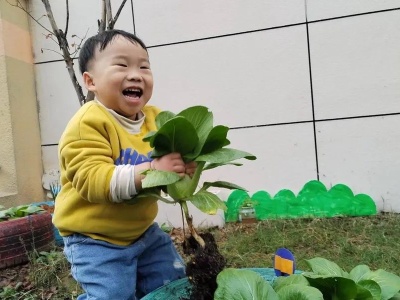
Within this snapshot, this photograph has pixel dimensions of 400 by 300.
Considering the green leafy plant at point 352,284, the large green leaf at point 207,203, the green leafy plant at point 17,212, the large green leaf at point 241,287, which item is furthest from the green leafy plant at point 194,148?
the green leafy plant at point 17,212

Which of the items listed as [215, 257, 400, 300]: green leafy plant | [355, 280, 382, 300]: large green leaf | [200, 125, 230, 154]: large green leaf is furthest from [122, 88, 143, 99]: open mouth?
[355, 280, 382, 300]: large green leaf

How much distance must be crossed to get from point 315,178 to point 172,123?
2391 mm

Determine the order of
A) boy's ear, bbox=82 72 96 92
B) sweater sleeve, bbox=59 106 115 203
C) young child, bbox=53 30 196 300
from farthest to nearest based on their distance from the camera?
1. boy's ear, bbox=82 72 96 92
2. young child, bbox=53 30 196 300
3. sweater sleeve, bbox=59 106 115 203

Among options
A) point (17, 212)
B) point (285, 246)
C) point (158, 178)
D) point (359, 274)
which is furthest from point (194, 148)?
point (17, 212)

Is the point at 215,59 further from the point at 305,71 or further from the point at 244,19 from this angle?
the point at 305,71

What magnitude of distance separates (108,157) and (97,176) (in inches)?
5.0

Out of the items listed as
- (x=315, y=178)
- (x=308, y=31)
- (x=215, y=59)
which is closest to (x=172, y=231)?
(x=315, y=178)

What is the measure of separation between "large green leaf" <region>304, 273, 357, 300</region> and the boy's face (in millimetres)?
792

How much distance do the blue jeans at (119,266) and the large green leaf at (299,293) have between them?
0.63 metres

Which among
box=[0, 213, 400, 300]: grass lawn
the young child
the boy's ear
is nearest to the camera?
the young child

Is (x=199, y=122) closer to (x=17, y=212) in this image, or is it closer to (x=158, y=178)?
(x=158, y=178)

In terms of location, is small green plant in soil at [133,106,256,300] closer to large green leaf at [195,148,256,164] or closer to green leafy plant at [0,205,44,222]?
large green leaf at [195,148,256,164]

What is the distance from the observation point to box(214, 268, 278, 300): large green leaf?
0.95 m

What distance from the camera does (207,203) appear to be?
3.29 feet
